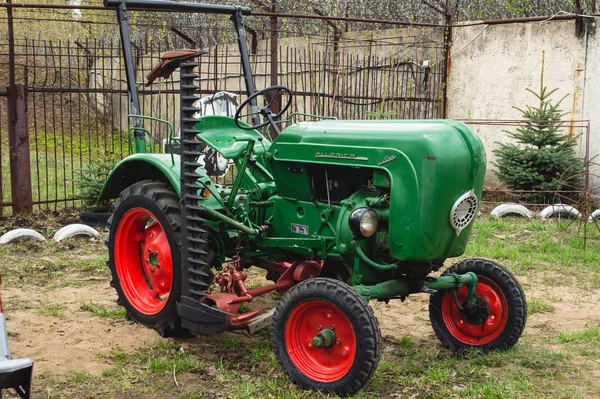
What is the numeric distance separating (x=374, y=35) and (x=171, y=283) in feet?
24.6

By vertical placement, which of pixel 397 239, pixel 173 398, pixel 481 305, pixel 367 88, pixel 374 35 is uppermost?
pixel 374 35

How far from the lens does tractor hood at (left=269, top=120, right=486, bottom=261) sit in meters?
3.41

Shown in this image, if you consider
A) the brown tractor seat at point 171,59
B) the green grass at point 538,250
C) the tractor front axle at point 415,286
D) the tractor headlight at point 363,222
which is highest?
the brown tractor seat at point 171,59

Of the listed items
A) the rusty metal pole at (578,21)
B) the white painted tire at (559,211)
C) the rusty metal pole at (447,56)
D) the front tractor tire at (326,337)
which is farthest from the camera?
the rusty metal pole at (447,56)

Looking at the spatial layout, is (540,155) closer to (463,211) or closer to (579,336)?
(579,336)

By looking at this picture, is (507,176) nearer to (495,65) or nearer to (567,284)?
(495,65)

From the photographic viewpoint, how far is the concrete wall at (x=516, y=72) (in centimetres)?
902

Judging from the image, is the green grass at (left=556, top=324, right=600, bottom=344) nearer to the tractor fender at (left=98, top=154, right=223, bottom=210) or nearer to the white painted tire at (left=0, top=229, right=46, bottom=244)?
the tractor fender at (left=98, top=154, right=223, bottom=210)

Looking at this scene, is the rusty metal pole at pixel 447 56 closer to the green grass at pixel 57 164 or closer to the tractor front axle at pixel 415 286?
the green grass at pixel 57 164

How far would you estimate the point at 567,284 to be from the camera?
5555 mm

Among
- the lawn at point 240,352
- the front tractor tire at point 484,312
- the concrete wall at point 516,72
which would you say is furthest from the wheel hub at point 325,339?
the concrete wall at point 516,72

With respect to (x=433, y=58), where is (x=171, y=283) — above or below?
below

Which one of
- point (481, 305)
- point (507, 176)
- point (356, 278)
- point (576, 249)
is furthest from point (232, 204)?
point (507, 176)

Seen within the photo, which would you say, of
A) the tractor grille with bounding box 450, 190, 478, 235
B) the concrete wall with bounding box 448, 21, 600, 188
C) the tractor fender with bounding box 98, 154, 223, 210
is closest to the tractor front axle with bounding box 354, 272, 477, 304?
the tractor grille with bounding box 450, 190, 478, 235
